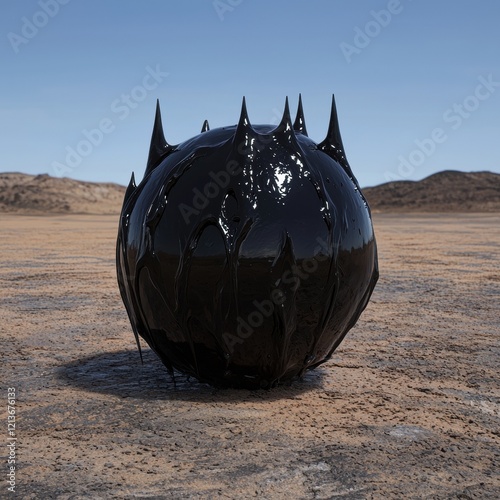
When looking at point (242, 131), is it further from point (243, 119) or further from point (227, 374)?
point (227, 374)

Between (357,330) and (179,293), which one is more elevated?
(179,293)

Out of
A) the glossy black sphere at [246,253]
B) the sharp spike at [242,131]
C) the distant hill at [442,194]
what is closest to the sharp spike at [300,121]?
the glossy black sphere at [246,253]

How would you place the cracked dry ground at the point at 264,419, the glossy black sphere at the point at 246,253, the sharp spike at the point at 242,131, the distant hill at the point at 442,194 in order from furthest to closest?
the distant hill at the point at 442,194 < the sharp spike at the point at 242,131 < the glossy black sphere at the point at 246,253 < the cracked dry ground at the point at 264,419

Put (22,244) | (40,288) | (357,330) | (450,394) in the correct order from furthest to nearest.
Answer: (22,244)
(40,288)
(357,330)
(450,394)

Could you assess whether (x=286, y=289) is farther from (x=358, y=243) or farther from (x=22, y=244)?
(x=22, y=244)

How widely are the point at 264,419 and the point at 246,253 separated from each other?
115cm

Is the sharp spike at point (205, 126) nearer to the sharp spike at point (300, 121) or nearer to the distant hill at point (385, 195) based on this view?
the sharp spike at point (300, 121)

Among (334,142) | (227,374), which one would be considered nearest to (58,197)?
(334,142)

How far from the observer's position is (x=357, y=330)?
8.45m

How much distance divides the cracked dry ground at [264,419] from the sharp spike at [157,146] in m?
1.79

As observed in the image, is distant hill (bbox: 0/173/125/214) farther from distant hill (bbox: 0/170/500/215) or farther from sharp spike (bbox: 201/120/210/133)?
sharp spike (bbox: 201/120/210/133)

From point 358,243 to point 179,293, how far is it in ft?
4.50

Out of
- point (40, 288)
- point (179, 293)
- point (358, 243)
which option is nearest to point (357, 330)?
point (358, 243)

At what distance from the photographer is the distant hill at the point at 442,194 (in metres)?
83.2
